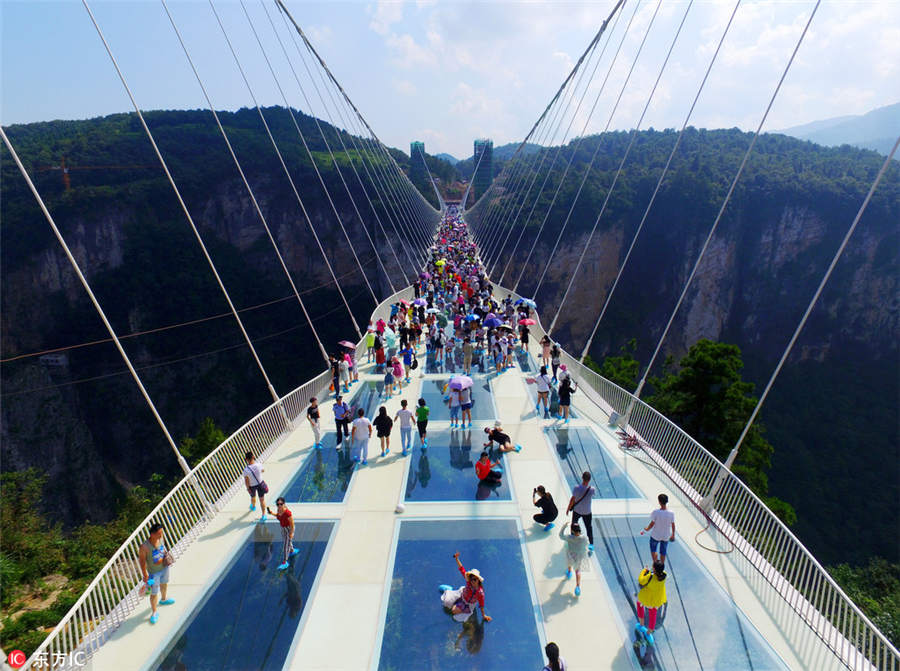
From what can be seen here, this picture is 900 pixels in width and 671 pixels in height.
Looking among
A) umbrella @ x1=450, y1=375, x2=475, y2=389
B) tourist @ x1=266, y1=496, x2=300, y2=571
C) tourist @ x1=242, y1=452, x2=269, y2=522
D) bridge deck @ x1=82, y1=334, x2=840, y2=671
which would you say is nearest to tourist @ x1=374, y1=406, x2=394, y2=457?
bridge deck @ x1=82, y1=334, x2=840, y2=671

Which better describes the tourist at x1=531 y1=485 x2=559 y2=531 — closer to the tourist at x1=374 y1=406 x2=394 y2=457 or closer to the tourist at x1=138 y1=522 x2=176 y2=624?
the tourist at x1=374 y1=406 x2=394 y2=457

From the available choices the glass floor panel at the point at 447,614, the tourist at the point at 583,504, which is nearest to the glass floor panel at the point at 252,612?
the glass floor panel at the point at 447,614

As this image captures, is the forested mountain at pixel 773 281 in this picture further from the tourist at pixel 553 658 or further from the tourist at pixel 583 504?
the tourist at pixel 553 658

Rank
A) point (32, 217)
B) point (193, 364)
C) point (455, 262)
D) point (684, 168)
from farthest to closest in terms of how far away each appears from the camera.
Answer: point (684, 168) → point (193, 364) → point (32, 217) → point (455, 262)

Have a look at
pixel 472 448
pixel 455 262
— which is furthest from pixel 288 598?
pixel 455 262

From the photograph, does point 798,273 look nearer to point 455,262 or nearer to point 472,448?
point 455,262
